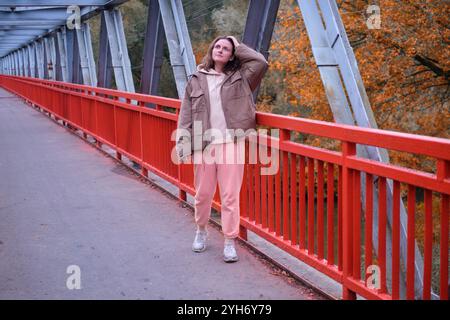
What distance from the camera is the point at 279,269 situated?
16.7 ft

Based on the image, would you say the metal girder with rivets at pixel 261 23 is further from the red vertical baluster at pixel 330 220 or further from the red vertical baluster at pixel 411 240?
the red vertical baluster at pixel 411 240

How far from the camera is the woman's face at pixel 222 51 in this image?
507 cm

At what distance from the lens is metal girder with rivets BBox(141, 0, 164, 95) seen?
12.4m

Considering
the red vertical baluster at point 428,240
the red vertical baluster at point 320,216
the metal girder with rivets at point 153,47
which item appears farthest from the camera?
the metal girder with rivets at point 153,47

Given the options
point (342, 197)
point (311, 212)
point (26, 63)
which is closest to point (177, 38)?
point (311, 212)

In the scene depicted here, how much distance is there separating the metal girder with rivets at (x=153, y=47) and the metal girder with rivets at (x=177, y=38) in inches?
34.9

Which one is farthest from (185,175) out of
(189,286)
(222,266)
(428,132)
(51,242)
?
(428,132)

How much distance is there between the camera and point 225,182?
5.23 meters

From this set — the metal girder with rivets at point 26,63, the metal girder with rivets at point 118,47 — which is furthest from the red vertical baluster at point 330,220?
the metal girder with rivets at point 26,63

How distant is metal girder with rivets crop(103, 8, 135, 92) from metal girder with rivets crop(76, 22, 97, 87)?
5807 millimetres

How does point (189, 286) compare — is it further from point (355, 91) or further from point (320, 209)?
point (355, 91)

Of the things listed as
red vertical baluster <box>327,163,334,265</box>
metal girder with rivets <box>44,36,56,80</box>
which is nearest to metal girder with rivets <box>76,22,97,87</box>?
metal girder with rivets <box>44,36,56,80</box>

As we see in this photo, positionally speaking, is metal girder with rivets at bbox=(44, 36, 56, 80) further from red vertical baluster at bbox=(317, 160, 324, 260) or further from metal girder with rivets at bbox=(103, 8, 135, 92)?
red vertical baluster at bbox=(317, 160, 324, 260)

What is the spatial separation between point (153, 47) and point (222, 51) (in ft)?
25.5
